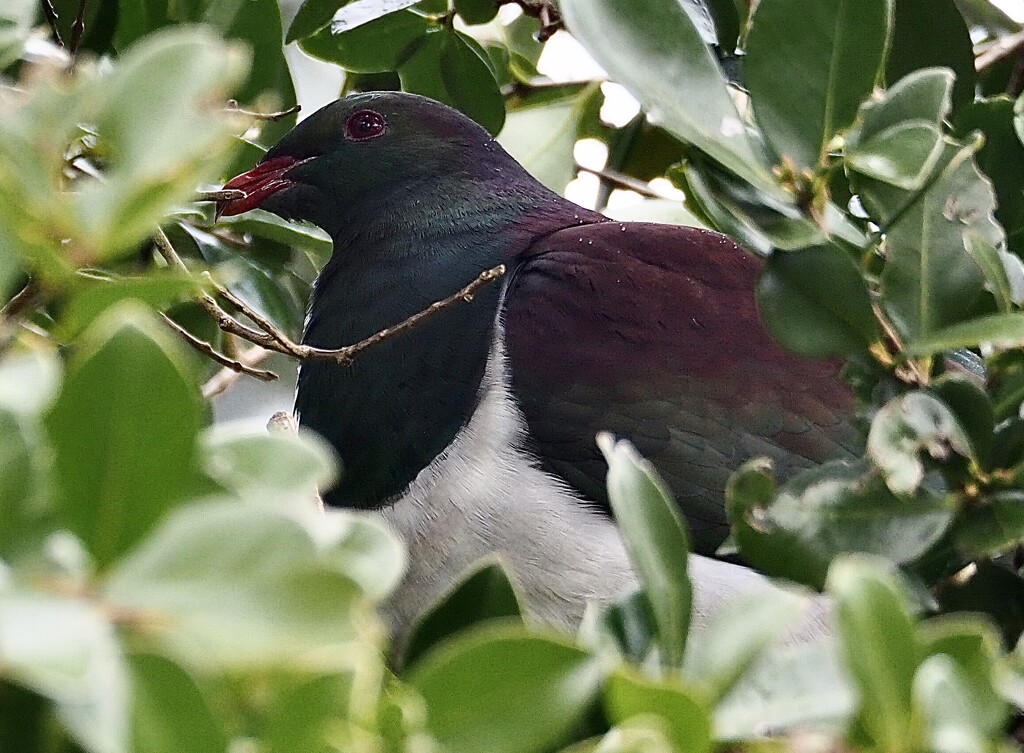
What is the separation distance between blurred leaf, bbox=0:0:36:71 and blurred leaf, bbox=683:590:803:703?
0.34 metres

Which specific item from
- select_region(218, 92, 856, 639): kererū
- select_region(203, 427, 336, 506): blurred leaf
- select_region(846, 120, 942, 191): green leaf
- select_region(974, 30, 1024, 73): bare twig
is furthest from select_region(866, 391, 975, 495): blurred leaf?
select_region(974, 30, 1024, 73): bare twig

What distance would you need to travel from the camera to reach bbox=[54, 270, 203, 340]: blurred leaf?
43 cm

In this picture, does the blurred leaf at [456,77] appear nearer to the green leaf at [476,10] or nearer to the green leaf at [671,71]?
the green leaf at [476,10]

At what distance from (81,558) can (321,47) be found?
4.10ft

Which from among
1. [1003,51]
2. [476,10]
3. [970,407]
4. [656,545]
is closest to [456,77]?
[476,10]

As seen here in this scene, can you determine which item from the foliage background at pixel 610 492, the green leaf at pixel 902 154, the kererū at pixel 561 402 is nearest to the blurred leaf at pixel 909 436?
the foliage background at pixel 610 492

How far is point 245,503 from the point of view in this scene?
375 mm

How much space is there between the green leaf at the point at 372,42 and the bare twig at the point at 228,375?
0.35 meters

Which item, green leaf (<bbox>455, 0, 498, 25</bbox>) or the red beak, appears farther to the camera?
the red beak

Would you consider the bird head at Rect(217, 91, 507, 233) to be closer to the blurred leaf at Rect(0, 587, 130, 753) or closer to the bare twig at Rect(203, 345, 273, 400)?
the bare twig at Rect(203, 345, 273, 400)

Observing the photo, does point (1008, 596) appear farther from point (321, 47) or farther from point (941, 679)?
point (321, 47)

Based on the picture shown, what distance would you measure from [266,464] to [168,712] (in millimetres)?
88

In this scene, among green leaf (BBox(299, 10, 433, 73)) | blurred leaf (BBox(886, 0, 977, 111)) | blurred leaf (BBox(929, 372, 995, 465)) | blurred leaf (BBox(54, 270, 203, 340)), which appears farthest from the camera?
green leaf (BBox(299, 10, 433, 73))

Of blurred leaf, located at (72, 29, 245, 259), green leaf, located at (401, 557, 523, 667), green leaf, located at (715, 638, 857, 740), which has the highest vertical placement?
blurred leaf, located at (72, 29, 245, 259)
